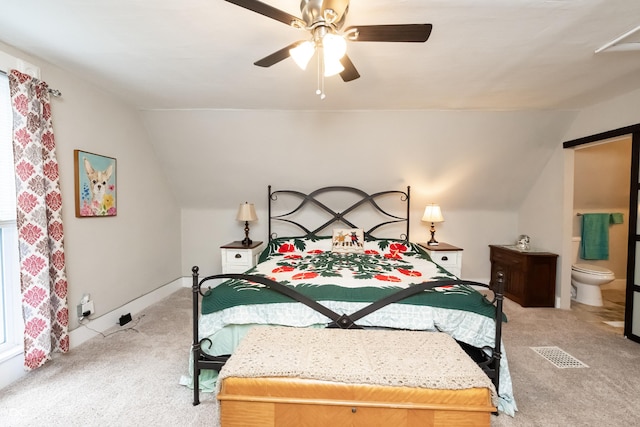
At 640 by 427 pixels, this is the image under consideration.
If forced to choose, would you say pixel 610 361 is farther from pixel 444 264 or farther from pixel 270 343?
pixel 270 343

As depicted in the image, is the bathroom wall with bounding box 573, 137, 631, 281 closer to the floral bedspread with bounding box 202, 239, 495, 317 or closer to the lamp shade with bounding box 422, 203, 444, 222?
the lamp shade with bounding box 422, 203, 444, 222

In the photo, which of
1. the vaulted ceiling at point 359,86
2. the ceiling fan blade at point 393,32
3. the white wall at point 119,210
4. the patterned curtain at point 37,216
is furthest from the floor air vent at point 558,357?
the white wall at point 119,210

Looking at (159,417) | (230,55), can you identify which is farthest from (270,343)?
(230,55)

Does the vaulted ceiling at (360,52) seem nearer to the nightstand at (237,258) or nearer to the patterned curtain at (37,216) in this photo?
the patterned curtain at (37,216)

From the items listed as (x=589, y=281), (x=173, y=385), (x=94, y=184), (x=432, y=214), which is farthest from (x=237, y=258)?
(x=589, y=281)

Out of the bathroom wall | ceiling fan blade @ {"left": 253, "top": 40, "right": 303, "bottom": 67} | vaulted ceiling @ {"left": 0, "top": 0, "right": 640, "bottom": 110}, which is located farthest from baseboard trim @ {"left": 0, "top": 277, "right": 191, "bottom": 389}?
the bathroom wall

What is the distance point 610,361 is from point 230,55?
13.0 feet

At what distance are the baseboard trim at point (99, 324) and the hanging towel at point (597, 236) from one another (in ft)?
19.6

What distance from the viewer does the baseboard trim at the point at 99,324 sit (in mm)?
2068

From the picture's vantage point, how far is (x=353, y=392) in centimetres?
142

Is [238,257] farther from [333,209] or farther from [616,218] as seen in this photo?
[616,218]

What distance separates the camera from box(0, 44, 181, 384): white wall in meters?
2.54

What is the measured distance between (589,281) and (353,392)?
159 inches

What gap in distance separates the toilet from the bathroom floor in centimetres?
10
